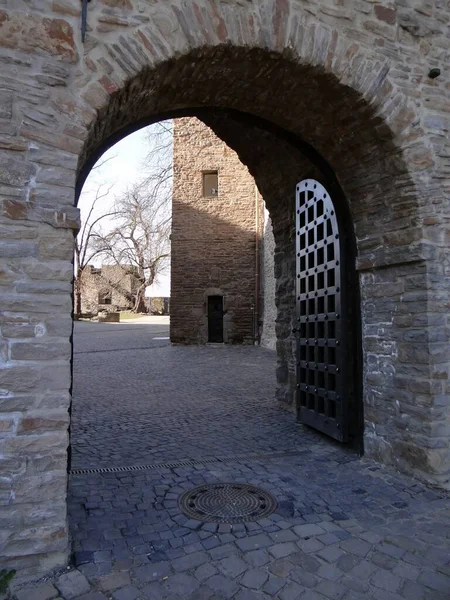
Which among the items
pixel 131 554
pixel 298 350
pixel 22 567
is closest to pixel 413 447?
pixel 298 350

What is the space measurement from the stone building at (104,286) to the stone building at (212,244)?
20.0m

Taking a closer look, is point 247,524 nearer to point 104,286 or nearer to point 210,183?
point 210,183

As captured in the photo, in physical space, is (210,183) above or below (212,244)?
above

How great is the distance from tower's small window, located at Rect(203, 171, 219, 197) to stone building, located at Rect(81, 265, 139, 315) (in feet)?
65.8

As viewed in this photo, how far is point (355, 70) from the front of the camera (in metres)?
3.48

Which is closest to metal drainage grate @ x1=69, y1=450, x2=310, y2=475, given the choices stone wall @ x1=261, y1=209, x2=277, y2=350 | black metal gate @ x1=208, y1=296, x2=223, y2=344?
stone wall @ x1=261, y1=209, x2=277, y2=350

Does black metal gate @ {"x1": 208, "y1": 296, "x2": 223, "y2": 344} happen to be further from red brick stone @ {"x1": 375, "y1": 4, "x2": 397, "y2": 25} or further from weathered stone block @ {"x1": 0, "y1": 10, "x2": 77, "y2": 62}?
weathered stone block @ {"x1": 0, "y1": 10, "x2": 77, "y2": 62}

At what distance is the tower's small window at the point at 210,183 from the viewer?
1767 cm

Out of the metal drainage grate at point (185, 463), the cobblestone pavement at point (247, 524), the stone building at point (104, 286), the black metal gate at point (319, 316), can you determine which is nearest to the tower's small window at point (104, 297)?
the stone building at point (104, 286)

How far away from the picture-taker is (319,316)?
493 cm

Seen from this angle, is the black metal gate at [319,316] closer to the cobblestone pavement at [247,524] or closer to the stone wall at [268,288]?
the cobblestone pavement at [247,524]

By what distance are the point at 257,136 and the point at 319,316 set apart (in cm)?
212

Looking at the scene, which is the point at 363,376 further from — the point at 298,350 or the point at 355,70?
the point at 355,70

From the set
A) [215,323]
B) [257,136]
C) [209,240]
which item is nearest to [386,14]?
[257,136]
